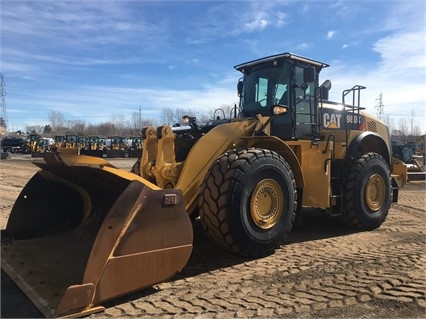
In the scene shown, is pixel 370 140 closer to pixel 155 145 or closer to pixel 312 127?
pixel 312 127

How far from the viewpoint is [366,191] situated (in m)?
7.04

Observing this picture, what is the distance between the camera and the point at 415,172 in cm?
1802

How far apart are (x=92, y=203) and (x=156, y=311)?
2504mm

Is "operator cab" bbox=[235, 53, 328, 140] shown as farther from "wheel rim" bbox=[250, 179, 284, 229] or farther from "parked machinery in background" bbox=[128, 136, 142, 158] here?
"parked machinery in background" bbox=[128, 136, 142, 158]

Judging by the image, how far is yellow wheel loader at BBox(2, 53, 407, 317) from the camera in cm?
373

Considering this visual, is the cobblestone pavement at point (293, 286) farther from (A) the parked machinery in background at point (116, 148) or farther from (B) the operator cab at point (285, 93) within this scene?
(A) the parked machinery in background at point (116, 148)

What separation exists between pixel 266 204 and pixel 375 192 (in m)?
3.00

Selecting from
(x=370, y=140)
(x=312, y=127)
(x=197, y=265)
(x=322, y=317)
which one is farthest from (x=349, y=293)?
(x=370, y=140)

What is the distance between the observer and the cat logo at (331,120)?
282 inches

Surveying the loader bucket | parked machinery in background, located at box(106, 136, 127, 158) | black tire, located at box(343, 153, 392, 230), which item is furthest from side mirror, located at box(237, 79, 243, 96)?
parked machinery in background, located at box(106, 136, 127, 158)

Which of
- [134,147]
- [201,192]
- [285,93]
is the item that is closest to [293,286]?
[201,192]

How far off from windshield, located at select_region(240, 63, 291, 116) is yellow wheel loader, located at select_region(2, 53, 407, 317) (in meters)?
0.02

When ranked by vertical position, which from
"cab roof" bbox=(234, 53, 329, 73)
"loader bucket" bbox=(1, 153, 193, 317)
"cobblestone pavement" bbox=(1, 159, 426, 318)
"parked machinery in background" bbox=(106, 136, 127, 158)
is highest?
"cab roof" bbox=(234, 53, 329, 73)

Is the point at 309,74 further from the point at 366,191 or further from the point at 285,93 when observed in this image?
the point at 366,191
